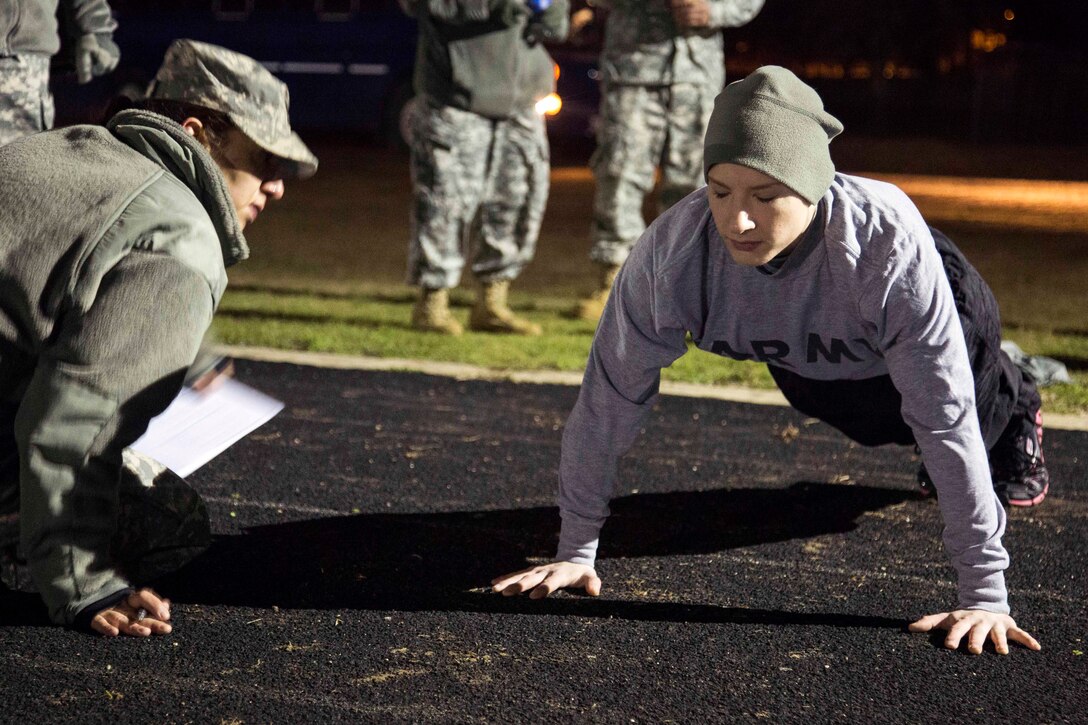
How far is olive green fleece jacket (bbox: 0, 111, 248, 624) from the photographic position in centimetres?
244

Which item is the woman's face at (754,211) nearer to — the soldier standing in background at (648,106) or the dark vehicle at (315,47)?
the soldier standing in background at (648,106)

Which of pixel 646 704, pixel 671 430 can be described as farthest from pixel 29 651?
pixel 671 430

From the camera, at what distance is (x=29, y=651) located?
2.60 m

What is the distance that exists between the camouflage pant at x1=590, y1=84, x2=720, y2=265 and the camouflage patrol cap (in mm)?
3585

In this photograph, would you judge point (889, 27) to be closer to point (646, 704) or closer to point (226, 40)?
point (226, 40)

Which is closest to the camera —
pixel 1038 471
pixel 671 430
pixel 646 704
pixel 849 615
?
pixel 646 704

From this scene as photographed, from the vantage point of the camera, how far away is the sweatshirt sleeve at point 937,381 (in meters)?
2.57

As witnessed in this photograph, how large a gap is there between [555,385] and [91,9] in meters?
2.35

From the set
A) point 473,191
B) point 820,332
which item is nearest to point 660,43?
point 473,191

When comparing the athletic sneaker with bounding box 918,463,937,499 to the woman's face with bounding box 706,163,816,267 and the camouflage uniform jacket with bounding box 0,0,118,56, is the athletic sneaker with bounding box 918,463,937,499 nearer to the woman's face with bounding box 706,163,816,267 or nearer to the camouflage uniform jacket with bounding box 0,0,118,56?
the woman's face with bounding box 706,163,816,267

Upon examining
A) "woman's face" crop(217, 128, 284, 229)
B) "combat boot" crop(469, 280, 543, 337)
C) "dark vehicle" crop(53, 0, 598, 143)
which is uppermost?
"woman's face" crop(217, 128, 284, 229)

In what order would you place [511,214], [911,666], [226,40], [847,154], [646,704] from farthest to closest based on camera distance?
[847,154]
[226,40]
[511,214]
[911,666]
[646,704]

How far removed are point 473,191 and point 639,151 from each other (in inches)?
34.1

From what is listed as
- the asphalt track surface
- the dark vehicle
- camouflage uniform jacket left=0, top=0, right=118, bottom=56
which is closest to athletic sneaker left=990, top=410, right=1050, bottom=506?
the asphalt track surface
